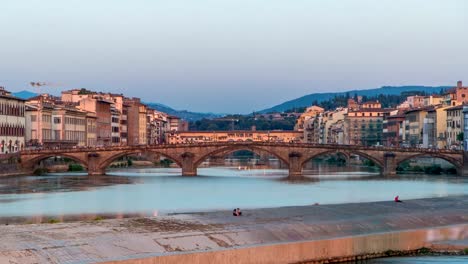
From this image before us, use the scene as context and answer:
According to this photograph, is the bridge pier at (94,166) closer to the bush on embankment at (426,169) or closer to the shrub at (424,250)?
the bush on embankment at (426,169)

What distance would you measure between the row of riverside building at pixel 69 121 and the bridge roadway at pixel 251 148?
3.93 meters

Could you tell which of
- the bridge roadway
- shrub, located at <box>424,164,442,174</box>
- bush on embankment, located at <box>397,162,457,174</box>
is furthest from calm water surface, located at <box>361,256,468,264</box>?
shrub, located at <box>424,164,442,174</box>

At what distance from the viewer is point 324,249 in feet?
86.6

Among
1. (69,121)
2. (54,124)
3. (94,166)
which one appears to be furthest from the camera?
(69,121)

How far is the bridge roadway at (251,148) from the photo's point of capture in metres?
89.1

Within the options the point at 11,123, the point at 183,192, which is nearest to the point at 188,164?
the point at 11,123

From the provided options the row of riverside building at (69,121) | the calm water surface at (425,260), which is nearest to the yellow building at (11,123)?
the row of riverside building at (69,121)

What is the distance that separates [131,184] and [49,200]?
744 inches

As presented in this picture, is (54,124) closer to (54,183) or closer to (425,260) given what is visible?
(54,183)

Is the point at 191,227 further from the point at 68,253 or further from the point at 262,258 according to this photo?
the point at 68,253

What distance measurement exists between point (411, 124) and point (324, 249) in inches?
4209

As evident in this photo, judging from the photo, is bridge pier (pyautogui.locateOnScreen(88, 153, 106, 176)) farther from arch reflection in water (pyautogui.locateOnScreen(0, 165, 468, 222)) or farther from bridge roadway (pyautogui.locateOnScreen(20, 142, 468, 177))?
arch reflection in water (pyautogui.locateOnScreen(0, 165, 468, 222))

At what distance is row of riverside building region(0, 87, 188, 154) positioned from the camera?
90438mm

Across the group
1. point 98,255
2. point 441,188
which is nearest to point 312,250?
point 98,255
